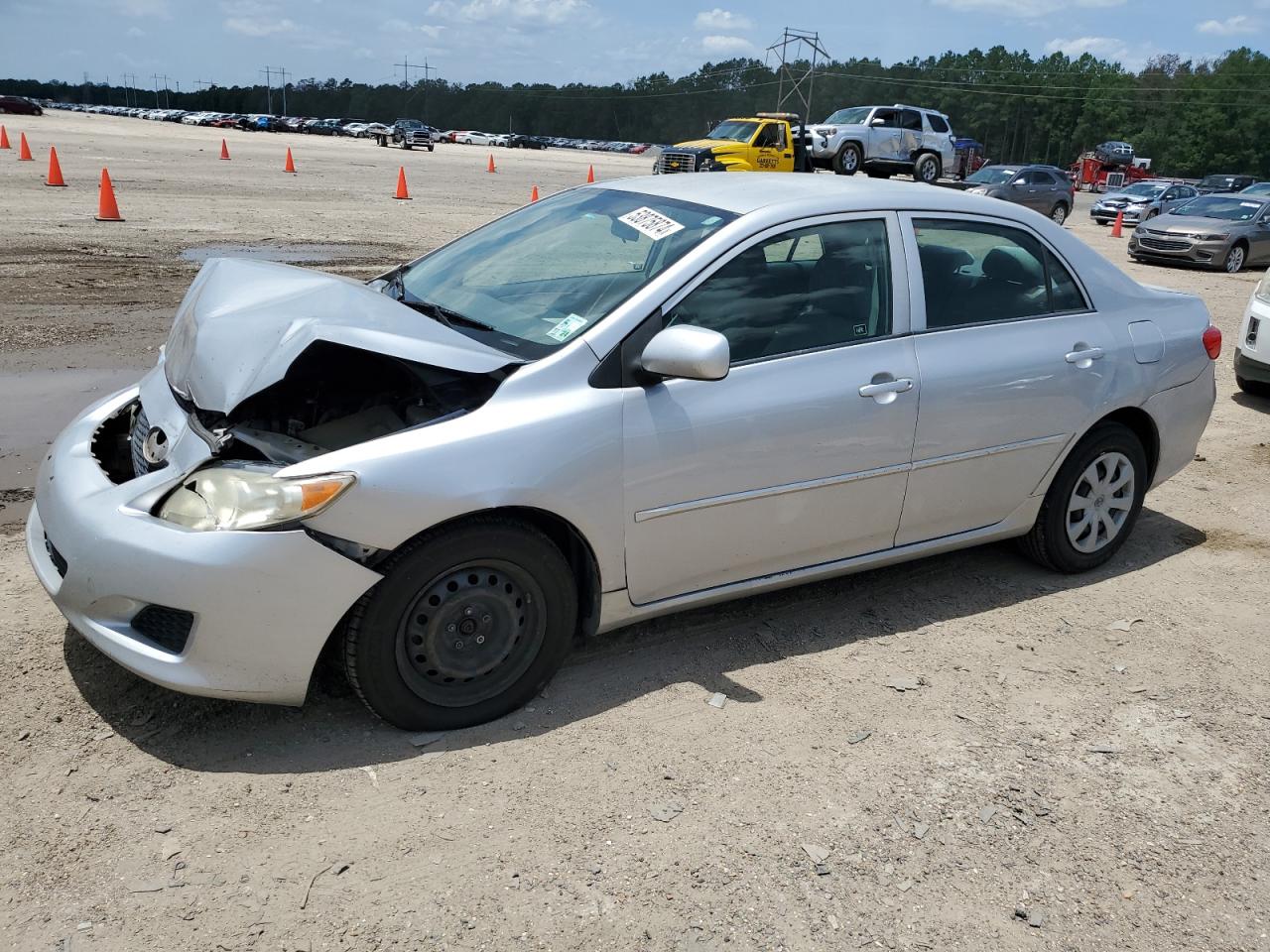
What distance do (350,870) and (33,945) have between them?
711 millimetres

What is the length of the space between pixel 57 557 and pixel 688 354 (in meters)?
2.05

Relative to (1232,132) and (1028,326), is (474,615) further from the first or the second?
(1232,132)

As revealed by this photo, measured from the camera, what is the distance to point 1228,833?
3125 mm

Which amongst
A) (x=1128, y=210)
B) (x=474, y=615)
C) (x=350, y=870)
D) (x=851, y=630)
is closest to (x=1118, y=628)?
(x=851, y=630)

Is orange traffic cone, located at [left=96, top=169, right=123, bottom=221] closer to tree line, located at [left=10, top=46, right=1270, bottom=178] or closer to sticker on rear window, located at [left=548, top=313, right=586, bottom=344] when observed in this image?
sticker on rear window, located at [left=548, top=313, right=586, bottom=344]

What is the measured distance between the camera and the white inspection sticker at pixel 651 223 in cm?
384

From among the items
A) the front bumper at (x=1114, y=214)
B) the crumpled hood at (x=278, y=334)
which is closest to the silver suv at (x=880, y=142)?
the front bumper at (x=1114, y=214)

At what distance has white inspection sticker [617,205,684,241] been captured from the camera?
12.6 feet

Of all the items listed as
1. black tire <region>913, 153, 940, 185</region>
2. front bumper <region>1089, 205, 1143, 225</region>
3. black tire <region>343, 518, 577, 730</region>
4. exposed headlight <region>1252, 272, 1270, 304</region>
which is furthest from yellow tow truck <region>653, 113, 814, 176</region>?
black tire <region>343, 518, 577, 730</region>

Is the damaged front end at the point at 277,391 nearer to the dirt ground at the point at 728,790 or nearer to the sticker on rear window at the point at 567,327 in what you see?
the sticker on rear window at the point at 567,327

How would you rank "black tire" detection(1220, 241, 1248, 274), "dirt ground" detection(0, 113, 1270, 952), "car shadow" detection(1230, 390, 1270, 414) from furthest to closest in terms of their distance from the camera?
"black tire" detection(1220, 241, 1248, 274), "car shadow" detection(1230, 390, 1270, 414), "dirt ground" detection(0, 113, 1270, 952)

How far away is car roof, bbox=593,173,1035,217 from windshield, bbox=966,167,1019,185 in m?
25.4

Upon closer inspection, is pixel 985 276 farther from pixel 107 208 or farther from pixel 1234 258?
pixel 1234 258

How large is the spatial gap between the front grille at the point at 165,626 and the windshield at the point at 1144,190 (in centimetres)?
3704
